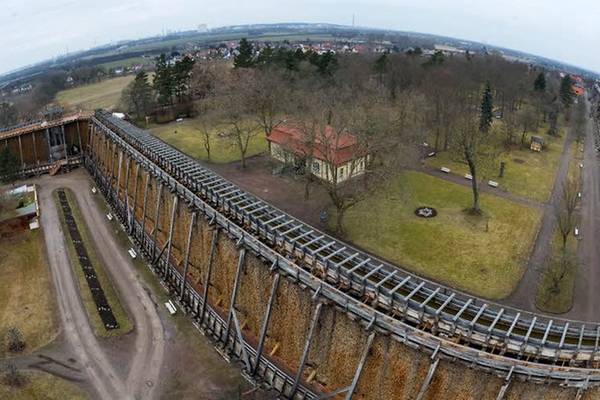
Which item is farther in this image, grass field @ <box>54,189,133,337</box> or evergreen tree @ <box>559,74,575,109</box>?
evergreen tree @ <box>559,74,575,109</box>

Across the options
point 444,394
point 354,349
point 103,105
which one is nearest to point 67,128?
point 103,105

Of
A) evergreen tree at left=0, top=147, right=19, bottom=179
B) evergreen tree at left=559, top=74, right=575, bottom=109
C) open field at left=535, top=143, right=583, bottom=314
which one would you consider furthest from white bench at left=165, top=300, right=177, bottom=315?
evergreen tree at left=559, top=74, right=575, bottom=109

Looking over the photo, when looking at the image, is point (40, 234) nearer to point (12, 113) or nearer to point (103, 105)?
point (12, 113)

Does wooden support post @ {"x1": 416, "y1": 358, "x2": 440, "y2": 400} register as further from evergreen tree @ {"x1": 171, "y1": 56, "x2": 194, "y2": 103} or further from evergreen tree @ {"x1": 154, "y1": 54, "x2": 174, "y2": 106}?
evergreen tree @ {"x1": 171, "y1": 56, "x2": 194, "y2": 103}

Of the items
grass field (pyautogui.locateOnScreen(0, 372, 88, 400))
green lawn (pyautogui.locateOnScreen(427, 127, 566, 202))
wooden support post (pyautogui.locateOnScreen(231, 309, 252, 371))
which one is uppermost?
green lawn (pyautogui.locateOnScreen(427, 127, 566, 202))

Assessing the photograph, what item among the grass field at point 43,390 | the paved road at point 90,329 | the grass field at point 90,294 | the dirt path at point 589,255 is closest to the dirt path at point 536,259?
the dirt path at point 589,255

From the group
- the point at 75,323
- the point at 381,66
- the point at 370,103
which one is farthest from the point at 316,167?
the point at 381,66
